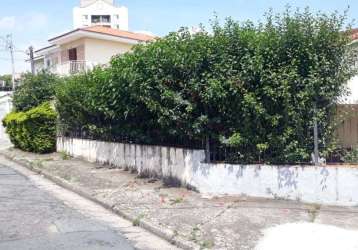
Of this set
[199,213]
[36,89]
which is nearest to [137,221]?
[199,213]

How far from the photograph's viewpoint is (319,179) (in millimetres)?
9469

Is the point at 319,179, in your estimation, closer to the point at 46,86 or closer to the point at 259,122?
the point at 259,122

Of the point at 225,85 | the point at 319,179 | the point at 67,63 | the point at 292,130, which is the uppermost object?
the point at 67,63

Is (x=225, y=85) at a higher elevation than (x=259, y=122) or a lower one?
higher

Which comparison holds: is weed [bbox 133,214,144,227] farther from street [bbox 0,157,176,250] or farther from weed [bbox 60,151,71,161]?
weed [bbox 60,151,71,161]

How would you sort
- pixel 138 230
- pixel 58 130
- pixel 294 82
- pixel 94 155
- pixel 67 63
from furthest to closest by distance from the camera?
pixel 67 63 < pixel 58 130 < pixel 94 155 < pixel 294 82 < pixel 138 230

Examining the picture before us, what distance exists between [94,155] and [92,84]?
2.76m

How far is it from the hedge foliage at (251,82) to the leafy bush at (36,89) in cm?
1256

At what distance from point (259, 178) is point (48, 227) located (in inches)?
154

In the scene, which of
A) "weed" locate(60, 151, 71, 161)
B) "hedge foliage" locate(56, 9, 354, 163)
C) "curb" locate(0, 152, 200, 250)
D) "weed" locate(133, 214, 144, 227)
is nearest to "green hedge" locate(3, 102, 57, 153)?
"weed" locate(60, 151, 71, 161)

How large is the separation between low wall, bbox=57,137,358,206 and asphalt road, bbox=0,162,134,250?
94.9 inches

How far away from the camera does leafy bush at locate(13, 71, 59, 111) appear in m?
23.1

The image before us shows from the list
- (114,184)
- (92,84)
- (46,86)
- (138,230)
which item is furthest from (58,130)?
(138,230)

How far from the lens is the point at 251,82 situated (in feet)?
32.8
